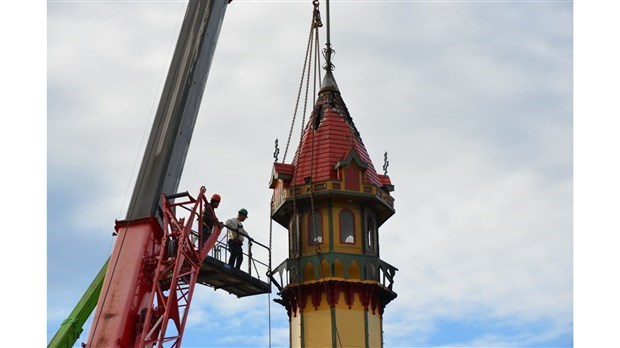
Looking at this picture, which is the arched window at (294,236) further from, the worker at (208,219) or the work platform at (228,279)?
the worker at (208,219)

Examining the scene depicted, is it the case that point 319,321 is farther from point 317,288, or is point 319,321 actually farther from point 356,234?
point 356,234

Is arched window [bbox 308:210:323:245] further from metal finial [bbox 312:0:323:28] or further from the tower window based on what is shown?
metal finial [bbox 312:0:323:28]

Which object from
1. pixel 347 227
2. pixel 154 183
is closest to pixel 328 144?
pixel 347 227

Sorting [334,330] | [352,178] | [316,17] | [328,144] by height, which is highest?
[316,17]

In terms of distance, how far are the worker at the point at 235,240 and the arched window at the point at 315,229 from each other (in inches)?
185

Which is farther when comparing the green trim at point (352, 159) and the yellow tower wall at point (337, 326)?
the green trim at point (352, 159)

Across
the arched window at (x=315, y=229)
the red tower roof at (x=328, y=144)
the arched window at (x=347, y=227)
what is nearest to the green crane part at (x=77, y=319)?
the arched window at (x=315, y=229)

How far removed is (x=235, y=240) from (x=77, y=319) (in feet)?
22.9

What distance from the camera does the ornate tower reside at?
133 feet

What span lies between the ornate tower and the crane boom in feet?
28.8

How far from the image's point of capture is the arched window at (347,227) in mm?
41781

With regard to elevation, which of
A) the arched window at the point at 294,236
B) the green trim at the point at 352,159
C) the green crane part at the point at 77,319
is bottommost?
the green crane part at the point at 77,319

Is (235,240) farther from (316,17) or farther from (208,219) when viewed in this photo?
(316,17)

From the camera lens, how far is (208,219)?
3381cm
